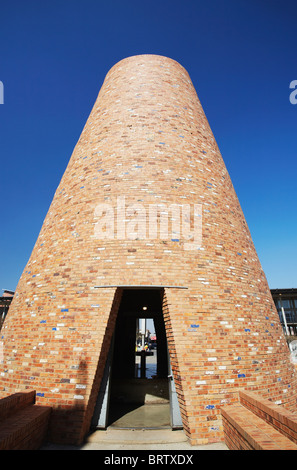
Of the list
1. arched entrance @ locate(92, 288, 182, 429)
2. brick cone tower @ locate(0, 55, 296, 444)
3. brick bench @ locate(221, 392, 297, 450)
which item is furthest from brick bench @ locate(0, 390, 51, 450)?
brick bench @ locate(221, 392, 297, 450)

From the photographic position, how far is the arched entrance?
4.07 m

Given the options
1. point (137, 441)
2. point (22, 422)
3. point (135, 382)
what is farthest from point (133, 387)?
point (22, 422)

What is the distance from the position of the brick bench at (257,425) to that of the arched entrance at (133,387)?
1.08 metres

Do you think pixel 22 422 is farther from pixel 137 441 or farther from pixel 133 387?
pixel 133 387

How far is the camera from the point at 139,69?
24.5 feet

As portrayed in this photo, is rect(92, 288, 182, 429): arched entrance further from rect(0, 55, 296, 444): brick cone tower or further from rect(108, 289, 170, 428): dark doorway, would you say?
rect(0, 55, 296, 444): brick cone tower

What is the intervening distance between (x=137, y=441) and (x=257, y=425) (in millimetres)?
1793

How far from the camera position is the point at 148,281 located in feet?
13.0

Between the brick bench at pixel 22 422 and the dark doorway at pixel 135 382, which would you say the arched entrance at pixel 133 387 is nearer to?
the dark doorway at pixel 135 382

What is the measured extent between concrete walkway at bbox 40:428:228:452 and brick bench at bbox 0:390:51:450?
0.94 feet

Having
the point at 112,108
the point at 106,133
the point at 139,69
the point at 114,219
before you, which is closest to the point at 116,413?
the point at 114,219

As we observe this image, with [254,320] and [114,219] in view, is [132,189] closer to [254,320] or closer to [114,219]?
[114,219]
